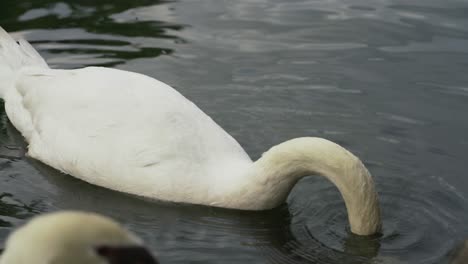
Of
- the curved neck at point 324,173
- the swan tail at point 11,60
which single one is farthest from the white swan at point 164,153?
the swan tail at point 11,60

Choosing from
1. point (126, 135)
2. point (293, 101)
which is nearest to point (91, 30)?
point (293, 101)

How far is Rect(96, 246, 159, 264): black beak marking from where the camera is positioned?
157 inches

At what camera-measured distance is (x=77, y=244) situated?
13.3 ft

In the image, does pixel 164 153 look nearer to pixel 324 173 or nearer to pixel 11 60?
pixel 324 173

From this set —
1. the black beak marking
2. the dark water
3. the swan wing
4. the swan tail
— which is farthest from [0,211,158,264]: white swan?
the swan tail

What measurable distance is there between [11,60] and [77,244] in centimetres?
692

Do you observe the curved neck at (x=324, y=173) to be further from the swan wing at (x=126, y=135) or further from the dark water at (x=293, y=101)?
the swan wing at (x=126, y=135)

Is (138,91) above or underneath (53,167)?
above

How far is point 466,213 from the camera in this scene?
857cm

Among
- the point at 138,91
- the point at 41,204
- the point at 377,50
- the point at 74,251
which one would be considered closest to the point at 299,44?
the point at 377,50

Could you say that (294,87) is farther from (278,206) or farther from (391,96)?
(278,206)

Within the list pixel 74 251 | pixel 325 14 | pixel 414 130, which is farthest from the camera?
pixel 325 14

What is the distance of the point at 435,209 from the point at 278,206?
4.51 ft

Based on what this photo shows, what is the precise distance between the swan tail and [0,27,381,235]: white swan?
1130 mm
